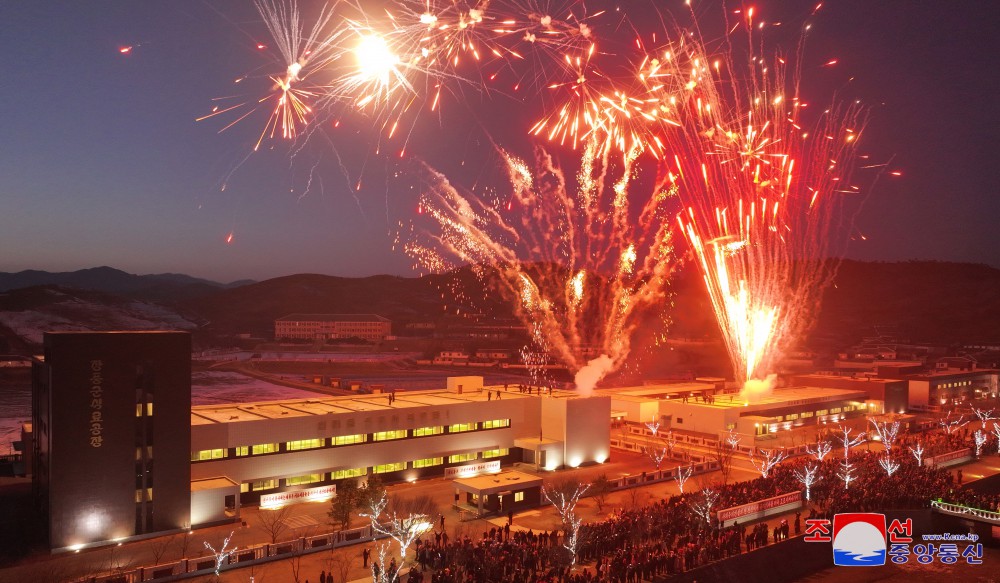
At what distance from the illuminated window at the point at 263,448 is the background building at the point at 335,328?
71142 mm

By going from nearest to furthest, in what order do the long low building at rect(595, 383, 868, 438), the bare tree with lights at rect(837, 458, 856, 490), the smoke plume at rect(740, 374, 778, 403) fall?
the bare tree with lights at rect(837, 458, 856, 490) < the long low building at rect(595, 383, 868, 438) < the smoke plume at rect(740, 374, 778, 403)

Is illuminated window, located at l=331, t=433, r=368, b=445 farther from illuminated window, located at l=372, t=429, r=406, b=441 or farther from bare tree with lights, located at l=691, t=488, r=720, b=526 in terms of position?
bare tree with lights, located at l=691, t=488, r=720, b=526

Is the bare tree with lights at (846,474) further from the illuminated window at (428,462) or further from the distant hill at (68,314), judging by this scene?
the distant hill at (68,314)

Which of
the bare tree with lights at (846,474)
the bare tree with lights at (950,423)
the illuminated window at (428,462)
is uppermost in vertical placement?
the illuminated window at (428,462)

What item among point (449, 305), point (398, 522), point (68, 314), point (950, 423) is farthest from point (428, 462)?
point (449, 305)

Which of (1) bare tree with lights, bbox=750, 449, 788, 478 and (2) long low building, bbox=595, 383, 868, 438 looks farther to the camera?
(2) long low building, bbox=595, 383, 868, 438

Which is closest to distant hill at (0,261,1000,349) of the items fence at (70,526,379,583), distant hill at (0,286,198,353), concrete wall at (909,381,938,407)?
distant hill at (0,286,198,353)

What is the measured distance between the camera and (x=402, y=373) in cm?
6794

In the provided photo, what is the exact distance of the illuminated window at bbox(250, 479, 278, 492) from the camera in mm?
22859

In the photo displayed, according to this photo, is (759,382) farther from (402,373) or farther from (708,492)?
(402,373)

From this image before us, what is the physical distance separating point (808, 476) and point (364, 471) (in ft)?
50.4

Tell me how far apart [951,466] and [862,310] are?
317 feet

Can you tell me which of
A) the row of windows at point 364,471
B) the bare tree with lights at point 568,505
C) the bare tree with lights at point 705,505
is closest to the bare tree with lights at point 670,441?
the bare tree with lights at point 568,505

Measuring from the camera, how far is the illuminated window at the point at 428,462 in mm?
26688
